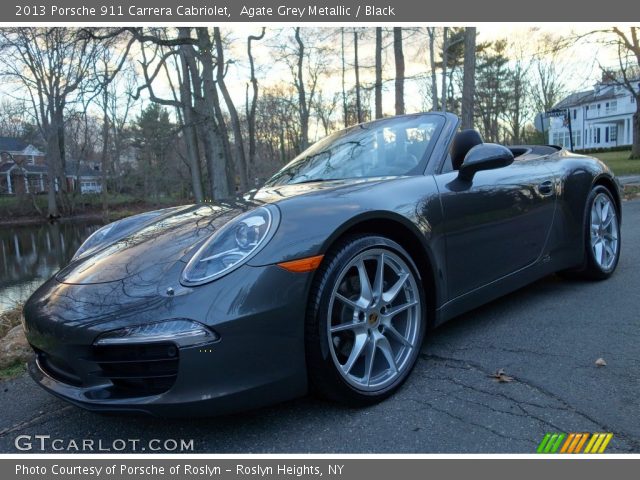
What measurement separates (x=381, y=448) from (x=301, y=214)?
3.24 ft

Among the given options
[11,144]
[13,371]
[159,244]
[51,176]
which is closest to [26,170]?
[11,144]

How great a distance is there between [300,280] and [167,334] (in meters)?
0.54

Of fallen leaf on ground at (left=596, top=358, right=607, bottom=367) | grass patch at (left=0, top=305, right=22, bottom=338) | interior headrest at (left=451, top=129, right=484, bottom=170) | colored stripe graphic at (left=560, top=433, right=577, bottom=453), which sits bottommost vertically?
grass patch at (left=0, top=305, right=22, bottom=338)

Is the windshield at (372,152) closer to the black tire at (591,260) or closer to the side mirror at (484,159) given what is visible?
the side mirror at (484,159)

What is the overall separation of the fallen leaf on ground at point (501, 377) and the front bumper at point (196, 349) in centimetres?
99

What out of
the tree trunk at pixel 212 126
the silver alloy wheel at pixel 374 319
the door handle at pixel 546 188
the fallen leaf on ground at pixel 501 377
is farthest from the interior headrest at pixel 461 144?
the tree trunk at pixel 212 126

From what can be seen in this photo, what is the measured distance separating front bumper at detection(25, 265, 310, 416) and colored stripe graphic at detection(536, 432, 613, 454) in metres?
0.95

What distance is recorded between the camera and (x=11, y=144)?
44875mm

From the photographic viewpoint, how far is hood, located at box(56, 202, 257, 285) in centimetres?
212

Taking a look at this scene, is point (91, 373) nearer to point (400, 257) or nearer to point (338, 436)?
point (338, 436)

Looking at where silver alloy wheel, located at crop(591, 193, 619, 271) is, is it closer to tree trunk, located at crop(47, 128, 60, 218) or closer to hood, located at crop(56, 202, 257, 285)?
hood, located at crop(56, 202, 257, 285)

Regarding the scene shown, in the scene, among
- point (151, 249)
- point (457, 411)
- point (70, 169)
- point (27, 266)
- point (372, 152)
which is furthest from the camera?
point (70, 169)

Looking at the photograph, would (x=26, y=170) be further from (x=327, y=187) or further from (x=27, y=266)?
(x=327, y=187)

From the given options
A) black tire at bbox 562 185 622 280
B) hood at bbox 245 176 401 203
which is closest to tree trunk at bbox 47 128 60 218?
hood at bbox 245 176 401 203
